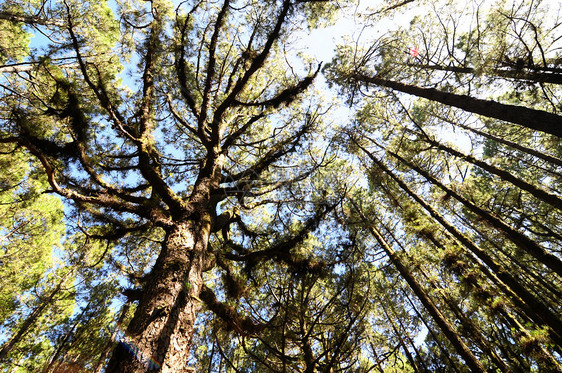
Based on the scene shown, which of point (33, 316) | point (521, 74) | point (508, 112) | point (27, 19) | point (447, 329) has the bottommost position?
point (447, 329)

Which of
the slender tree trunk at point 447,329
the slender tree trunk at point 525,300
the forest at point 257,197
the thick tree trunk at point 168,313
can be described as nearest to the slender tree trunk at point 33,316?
the forest at point 257,197

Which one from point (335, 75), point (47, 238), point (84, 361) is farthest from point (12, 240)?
point (335, 75)

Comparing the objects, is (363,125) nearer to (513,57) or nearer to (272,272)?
(513,57)

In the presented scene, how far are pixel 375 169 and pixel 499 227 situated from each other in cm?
494

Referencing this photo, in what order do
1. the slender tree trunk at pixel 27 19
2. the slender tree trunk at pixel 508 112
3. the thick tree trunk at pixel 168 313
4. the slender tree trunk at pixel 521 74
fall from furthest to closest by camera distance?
1. the slender tree trunk at pixel 27 19
2. the slender tree trunk at pixel 521 74
3. the slender tree trunk at pixel 508 112
4. the thick tree trunk at pixel 168 313

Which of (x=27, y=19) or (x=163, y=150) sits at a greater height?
(x=27, y=19)

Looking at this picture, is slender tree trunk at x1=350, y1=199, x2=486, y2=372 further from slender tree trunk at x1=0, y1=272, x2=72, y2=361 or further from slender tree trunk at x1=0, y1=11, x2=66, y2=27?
slender tree trunk at x1=0, y1=272, x2=72, y2=361

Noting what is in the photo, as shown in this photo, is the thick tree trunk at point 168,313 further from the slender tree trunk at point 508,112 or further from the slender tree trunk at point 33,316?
the slender tree trunk at point 33,316

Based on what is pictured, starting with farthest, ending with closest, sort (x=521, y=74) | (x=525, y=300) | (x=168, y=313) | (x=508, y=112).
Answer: (x=521, y=74) → (x=525, y=300) → (x=508, y=112) → (x=168, y=313)

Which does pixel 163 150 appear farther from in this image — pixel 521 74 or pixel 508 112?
pixel 521 74

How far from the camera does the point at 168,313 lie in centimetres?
267

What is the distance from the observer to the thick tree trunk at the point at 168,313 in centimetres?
225

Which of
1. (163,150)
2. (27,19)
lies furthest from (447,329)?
(27,19)

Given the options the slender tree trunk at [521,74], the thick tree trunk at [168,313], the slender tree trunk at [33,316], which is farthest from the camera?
the slender tree trunk at [33,316]
